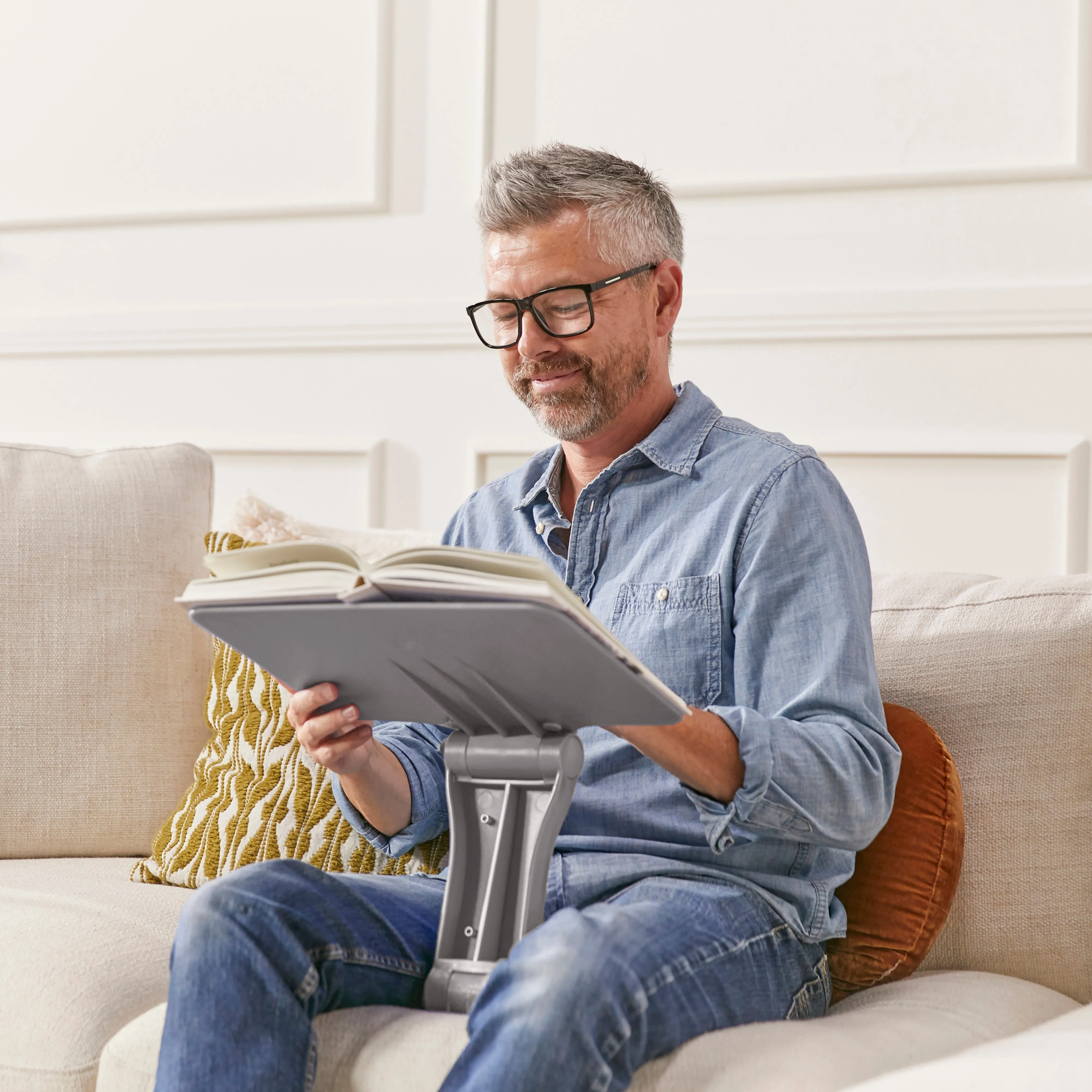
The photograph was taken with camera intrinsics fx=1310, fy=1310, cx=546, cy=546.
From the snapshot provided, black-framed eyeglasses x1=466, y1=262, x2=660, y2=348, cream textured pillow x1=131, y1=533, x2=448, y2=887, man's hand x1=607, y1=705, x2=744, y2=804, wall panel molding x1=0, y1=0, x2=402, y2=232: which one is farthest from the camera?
wall panel molding x1=0, y1=0, x2=402, y2=232

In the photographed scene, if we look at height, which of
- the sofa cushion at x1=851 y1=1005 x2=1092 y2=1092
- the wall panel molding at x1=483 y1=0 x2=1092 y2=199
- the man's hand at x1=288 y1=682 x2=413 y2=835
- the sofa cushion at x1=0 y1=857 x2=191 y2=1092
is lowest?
the sofa cushion at x1=0 y1=857 x2=191 y2=1092

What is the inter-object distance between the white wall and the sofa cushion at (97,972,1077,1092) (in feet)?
3.78

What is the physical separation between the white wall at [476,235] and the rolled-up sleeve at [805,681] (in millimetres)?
1058

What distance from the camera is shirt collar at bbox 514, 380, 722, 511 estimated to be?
138 centimetres

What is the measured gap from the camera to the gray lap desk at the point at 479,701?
934mm

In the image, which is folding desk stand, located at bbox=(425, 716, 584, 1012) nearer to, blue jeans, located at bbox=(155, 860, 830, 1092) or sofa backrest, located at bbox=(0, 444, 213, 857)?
blue jeans, located at bbox=(155, 860, 830, 1092)

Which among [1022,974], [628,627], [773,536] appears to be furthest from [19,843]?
[1022,974]

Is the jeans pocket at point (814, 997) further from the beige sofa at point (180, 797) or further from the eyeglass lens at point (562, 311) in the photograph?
the eyeglass lens at point (562, 311)

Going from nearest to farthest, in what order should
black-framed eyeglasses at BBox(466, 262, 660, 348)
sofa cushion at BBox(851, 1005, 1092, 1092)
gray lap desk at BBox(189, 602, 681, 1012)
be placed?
1. sofa cushion at BBox(851, 1005, 1092, 1092)
2. gray lap desk at BBox(189, 602, 681, 1012)
3. black-framed eyeglasses at BBox(466, 262, 660, 348)

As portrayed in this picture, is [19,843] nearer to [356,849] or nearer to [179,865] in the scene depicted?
[179,865]

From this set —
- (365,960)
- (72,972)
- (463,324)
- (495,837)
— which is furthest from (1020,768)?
(463,324)

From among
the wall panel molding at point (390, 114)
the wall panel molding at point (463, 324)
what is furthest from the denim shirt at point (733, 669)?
the wall panel molding at point (390, 114)

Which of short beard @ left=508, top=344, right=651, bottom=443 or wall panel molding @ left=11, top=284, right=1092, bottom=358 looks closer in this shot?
short beard @ left=508, top=344, right=651, bottom=443

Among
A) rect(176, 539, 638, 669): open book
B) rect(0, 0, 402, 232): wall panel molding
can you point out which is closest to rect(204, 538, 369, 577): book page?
rect(176, 539, 638, 669): open book
